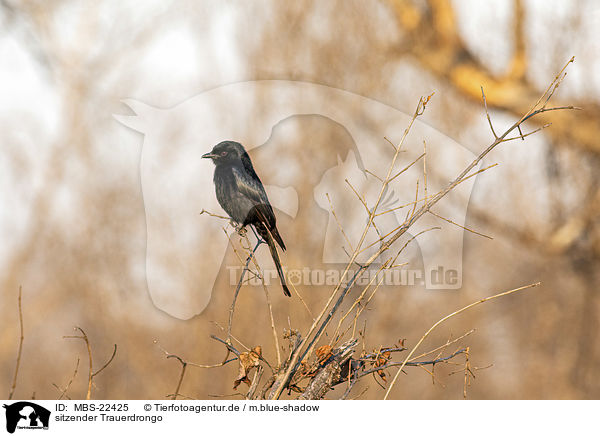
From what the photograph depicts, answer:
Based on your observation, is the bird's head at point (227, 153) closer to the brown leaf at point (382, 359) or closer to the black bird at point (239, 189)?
the black bird at point (239, 189)

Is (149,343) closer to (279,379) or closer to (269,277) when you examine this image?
(269,277)

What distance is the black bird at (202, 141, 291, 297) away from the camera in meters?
1.26

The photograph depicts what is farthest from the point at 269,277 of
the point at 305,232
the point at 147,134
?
the point at 147,134

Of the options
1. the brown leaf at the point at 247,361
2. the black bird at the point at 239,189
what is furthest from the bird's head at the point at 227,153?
the brown leaf at the point at 247,361

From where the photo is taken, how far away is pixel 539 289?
100 inches

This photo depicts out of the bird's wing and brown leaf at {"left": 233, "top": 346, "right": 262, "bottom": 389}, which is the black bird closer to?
the bird's wing

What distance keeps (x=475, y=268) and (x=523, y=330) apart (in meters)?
0.39
